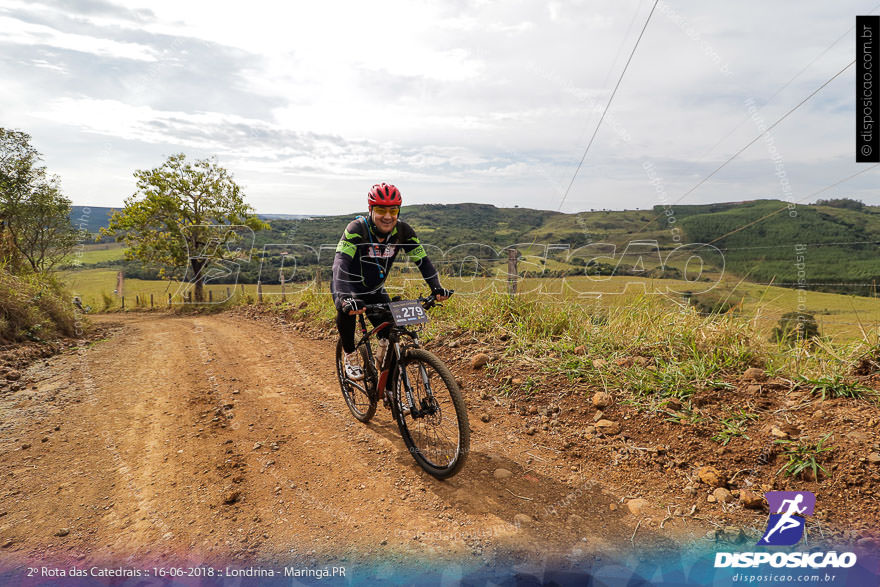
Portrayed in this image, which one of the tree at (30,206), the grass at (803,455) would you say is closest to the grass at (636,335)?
the grass at (803,455)

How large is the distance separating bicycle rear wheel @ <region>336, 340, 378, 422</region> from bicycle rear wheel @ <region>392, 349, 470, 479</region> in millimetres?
558

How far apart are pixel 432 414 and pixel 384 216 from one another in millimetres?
1932

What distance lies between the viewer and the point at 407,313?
3.41 metres

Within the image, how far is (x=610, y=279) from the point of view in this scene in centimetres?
675

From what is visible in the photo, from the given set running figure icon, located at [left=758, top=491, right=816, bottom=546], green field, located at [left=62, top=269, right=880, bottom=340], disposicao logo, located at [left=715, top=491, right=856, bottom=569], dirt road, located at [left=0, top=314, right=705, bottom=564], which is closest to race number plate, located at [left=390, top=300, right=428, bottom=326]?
dirt road, located at [left=0, top=314, right=705, bottom=564]

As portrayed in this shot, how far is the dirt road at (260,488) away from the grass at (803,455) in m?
0.97

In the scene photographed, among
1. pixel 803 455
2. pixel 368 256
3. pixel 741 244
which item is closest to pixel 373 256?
pixel 368 256

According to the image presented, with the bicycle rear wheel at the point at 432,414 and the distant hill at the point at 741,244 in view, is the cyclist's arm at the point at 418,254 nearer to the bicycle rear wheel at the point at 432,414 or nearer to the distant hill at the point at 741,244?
the bicycle rear wheel at the point at 432,414

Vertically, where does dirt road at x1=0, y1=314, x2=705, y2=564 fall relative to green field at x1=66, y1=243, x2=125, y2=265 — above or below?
below

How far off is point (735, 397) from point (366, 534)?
140 inches

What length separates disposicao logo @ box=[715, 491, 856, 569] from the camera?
7.63 feet

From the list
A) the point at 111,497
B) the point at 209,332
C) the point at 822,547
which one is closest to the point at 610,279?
the point at 822,547

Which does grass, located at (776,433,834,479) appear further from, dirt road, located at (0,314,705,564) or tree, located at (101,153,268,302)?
tree, located at (101,153,268,302)

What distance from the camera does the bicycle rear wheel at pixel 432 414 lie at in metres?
3.07
